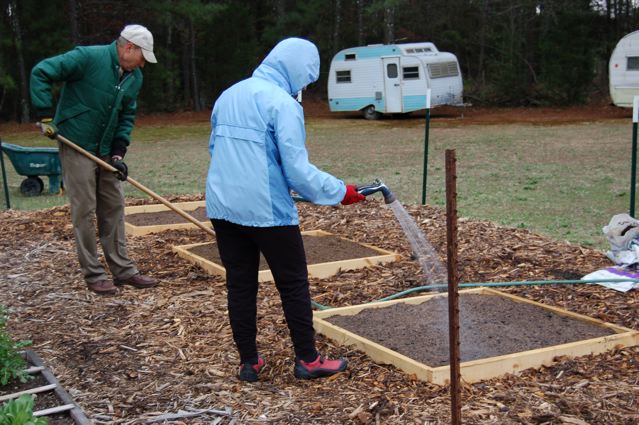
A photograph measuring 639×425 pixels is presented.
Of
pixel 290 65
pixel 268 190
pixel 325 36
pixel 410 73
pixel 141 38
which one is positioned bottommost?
pixel 268 190

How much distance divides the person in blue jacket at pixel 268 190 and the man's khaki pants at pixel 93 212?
79.5 inches

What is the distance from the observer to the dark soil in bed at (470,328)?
4.40 metres

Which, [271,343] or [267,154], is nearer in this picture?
[267,154]

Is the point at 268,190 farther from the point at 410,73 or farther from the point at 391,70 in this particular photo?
the point at 391,70

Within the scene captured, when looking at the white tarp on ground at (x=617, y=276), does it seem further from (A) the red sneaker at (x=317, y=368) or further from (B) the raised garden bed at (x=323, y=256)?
(A) the red sneaker at (x=317, y=368)

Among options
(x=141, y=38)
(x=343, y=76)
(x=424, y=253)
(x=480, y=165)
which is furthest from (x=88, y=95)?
(x=343, y=76)

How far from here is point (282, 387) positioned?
4.07 meters

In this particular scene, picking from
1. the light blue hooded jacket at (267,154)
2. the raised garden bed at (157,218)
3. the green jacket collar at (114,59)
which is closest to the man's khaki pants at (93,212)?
the green jacket collar at (114,59)

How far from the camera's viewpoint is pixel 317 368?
410 centimetres

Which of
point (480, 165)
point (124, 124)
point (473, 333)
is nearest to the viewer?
point (473, 333)

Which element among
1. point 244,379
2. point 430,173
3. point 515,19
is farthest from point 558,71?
point 244,379

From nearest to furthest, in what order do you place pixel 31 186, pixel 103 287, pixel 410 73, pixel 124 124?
1. pixel 103 287
2. pixel 124 124
3. pixel 31 186
4. pixel 410 73

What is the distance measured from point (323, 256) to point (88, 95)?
224cm

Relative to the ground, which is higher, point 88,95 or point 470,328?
point 88,95
